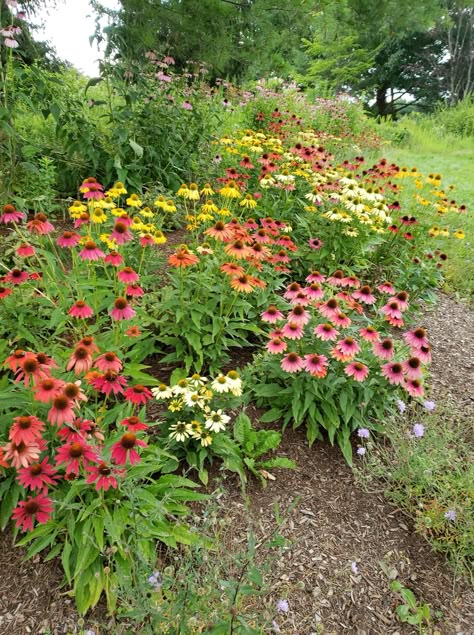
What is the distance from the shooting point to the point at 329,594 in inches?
66.6

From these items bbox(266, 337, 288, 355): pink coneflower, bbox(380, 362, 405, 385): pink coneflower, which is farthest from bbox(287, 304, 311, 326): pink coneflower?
bbox(380, 362, 405, 385): pink coneflower

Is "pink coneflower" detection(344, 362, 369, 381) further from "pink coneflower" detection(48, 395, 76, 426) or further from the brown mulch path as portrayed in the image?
"pink coneflower" detection(48, 395, 76, 426)

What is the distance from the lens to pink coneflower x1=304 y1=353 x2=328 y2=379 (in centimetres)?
202

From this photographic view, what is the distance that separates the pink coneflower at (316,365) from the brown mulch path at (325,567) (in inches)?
18.2

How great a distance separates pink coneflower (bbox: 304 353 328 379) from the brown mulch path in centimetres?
46

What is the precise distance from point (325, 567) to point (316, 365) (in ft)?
2.70

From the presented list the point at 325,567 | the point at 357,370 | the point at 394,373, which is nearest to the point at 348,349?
the point at 357,370

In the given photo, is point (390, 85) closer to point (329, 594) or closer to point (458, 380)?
point (458, 380)

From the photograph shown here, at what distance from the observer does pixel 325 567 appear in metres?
1.78

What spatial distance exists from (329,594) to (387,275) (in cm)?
Answer: 266

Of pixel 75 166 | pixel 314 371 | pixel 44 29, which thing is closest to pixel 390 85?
pixel 44 29

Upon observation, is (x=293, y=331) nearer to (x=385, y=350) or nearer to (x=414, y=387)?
(x=385, y=350)

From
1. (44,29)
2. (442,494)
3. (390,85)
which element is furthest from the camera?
(390,85)

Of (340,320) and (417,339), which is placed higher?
(340,320)
